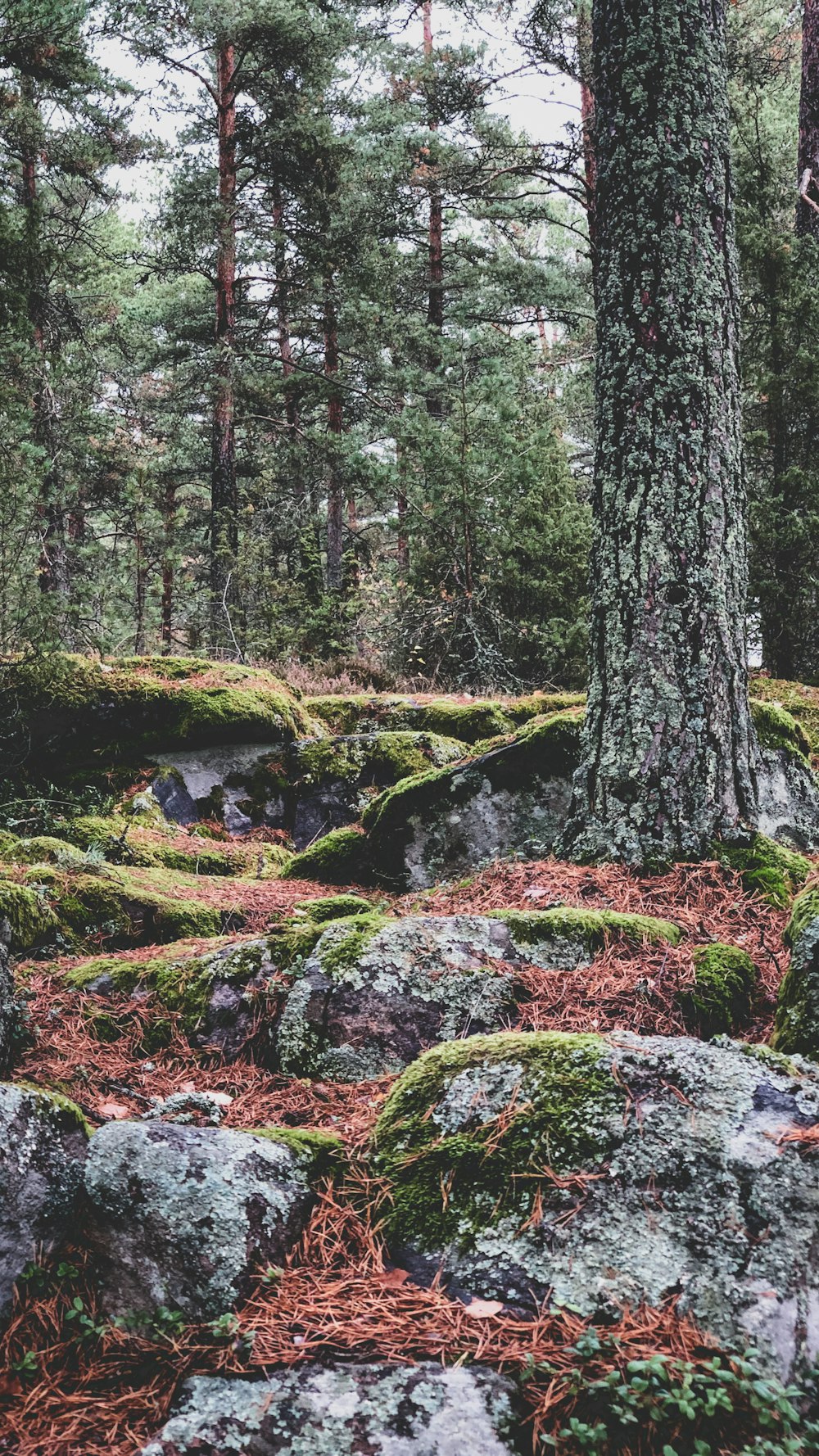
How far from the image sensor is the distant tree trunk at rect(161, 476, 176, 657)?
13.9 m

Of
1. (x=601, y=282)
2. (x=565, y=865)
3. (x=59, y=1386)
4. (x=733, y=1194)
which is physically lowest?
(x=59, y=1386)

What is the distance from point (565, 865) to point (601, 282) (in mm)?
2656

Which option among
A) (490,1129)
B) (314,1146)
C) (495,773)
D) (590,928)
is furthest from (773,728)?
(314,1146)

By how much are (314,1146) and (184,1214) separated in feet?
1.32

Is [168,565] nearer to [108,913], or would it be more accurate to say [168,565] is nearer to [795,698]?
[795,698]

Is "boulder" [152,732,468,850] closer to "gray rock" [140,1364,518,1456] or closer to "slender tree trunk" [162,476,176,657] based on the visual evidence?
"slender tree trunk" [162,476,176,657]

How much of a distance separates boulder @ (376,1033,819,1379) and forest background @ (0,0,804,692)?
13.1 ft

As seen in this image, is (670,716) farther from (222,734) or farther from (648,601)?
(222,734)

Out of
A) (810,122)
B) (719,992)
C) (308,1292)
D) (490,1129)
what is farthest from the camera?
(810,122)

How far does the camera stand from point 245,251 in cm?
1812

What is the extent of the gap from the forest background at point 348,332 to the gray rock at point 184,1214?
4.41 metres

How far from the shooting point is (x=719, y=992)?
107 inches

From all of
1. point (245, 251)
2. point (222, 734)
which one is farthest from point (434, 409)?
point (222, 734)

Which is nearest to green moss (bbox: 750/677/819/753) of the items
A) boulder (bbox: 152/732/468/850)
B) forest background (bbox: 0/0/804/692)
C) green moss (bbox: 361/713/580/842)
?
forest background (bbox: 0/0/804/692)
